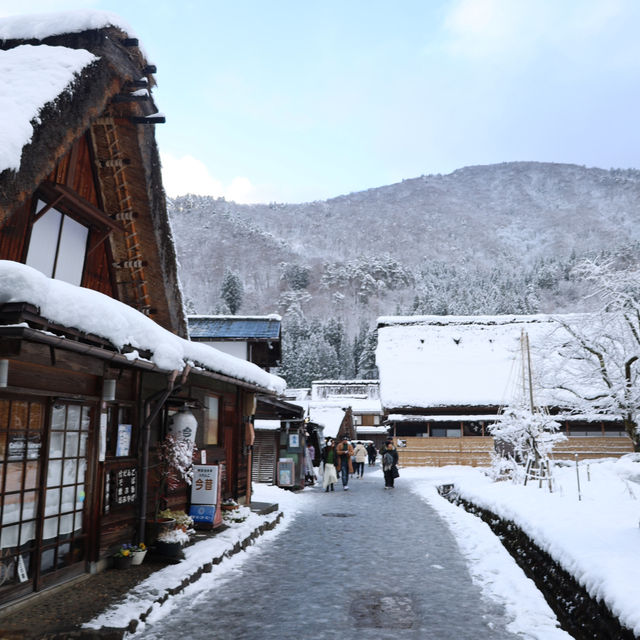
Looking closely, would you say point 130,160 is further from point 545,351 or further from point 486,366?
point 486,366

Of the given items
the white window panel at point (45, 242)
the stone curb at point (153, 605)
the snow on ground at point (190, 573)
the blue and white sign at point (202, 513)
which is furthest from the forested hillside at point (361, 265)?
the white window panel at point (45, 242)

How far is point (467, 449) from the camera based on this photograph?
30.6 meters

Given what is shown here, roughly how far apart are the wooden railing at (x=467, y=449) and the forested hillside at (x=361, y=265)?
127ft

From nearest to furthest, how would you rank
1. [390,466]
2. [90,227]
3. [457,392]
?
[90,227]
[390,466]
[457,392]

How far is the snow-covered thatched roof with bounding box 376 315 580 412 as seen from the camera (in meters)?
31.6

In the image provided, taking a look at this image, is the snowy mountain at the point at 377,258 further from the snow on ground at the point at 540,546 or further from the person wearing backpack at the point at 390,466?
the snow on ground at the point at 540,546

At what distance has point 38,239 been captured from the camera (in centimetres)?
898

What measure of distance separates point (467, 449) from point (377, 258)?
403 feet

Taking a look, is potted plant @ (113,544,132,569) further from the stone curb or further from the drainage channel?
the drainage channel

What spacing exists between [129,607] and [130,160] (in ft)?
24.6

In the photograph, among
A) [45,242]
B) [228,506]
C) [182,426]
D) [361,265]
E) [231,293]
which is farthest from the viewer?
[361,265]

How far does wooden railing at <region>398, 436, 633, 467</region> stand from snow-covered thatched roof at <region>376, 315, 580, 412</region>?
1900 mm

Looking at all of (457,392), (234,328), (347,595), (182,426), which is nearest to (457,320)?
(457,392)

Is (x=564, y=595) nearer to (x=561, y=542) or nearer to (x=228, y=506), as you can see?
(x=561, y=542)
